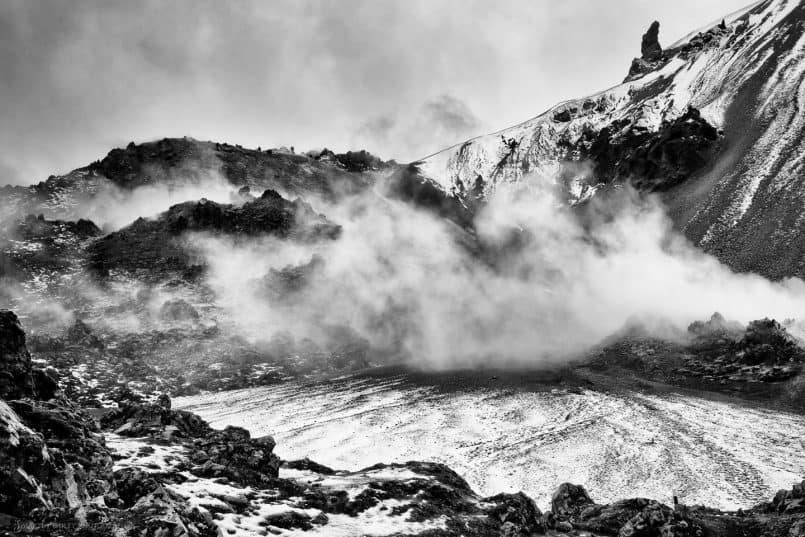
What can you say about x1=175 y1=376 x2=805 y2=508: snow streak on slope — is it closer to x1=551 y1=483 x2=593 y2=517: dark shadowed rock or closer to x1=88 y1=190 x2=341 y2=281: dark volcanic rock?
x1=551 y1=483 x2=593 y2=517: dark shadowed rock

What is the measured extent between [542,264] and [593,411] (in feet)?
398

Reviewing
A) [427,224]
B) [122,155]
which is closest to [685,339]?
[427,224]

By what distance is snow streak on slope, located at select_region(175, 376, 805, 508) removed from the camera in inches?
1271

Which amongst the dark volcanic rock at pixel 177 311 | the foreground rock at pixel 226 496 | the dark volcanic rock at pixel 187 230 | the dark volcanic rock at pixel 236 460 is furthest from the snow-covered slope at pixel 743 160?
the dark volcanic rock at pixel 177 311

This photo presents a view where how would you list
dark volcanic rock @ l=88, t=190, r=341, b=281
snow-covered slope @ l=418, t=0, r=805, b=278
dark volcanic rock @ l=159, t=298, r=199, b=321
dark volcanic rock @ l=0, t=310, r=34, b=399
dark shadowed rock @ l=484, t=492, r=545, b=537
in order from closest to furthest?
dark volcanic rock @ l=0, t=310, r=34, b=399 < dark shadowed rock @ l=484, t=492, r=545, b=537 < dark volcanic rock @ l=159, t=298, r=199, b=321 < snow-covered slope @ l=418, t=0, r=805, b=278 < dark volcanic rock @ l=88, t=190, r=341, b=281

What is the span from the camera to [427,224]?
188 metres

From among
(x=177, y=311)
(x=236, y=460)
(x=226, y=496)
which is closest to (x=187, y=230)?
(x=177, y=311)

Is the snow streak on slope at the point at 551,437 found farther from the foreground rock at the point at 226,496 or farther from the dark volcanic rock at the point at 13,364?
the dark volcanic rock at the point at 13,364

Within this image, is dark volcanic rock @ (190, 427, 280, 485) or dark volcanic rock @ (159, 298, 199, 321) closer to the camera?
dark volcanic rock @ (190, 427, 280, 485)

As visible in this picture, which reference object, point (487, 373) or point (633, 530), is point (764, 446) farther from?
point (487, 373)

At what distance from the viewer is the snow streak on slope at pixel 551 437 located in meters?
32.3

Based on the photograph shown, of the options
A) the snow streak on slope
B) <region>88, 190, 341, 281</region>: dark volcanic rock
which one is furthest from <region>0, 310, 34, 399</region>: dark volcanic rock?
<region>88, 190, 341, 281</region>: dark volcanic rock

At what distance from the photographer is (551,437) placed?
41875mm

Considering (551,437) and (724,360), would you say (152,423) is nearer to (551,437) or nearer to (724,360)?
(551,437)
